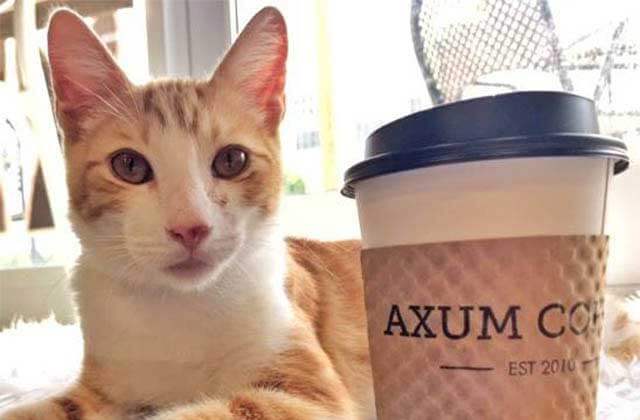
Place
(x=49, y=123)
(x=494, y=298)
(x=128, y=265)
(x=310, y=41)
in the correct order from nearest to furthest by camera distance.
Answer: (x=494, y=298) → (x=128, y=265) → (x=310, y=41) → (x=49, y=123)

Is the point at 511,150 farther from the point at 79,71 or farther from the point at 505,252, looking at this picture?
the point at 79,71

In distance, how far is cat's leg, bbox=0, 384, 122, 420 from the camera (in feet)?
2.45

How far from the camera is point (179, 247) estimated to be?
0.67 meters

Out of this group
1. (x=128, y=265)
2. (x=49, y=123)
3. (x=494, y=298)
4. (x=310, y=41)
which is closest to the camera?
(x=494, y=298)

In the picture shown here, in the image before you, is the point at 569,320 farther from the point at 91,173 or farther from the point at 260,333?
the point at 91,173

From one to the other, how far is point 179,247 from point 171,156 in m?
0.12

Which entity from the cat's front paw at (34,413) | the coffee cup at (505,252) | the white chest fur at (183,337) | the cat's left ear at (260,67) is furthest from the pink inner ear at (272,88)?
the cat's front paw at (34,413)

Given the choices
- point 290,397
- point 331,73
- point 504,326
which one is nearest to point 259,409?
point 290,397

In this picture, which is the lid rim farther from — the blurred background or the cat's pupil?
the blurred background

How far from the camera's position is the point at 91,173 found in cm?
76

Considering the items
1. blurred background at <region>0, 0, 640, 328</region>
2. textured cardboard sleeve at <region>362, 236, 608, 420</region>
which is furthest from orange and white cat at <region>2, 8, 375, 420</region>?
blurred background at <region>0, 0, 640, 328</region>

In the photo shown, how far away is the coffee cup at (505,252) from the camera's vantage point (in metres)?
0.52

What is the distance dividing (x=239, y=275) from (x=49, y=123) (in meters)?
1.33

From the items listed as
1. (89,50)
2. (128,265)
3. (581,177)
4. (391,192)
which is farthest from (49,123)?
(581,177)
